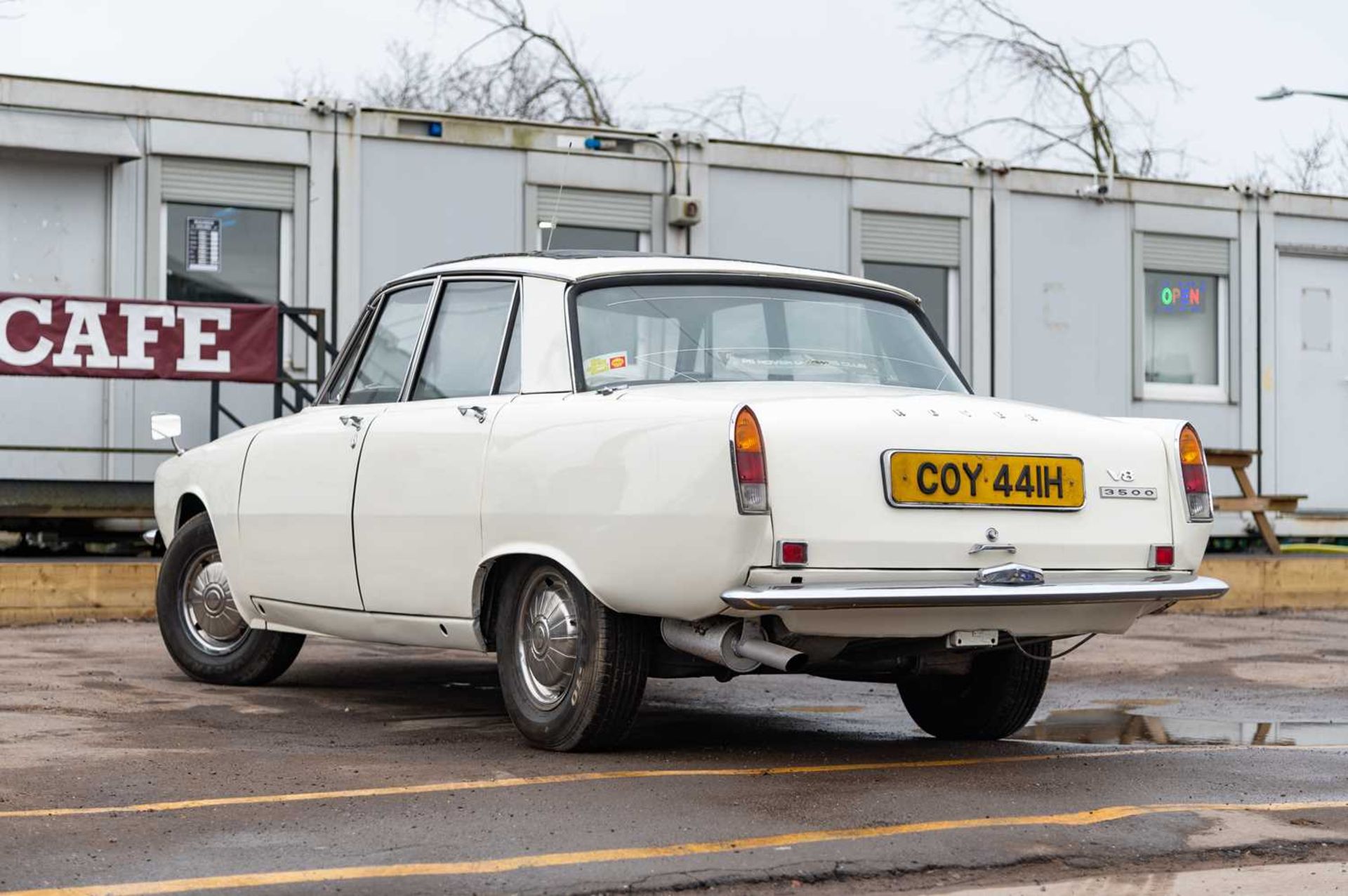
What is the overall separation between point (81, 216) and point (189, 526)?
7.12m

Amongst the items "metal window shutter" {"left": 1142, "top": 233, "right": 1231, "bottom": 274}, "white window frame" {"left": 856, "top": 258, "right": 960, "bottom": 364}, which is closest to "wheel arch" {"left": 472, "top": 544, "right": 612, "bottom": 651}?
"white window frame" {"left": 856, "top": 258, "right": 960, "bottom": 364}

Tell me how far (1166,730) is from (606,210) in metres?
9.67

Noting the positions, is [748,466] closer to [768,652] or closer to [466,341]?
[768,652]

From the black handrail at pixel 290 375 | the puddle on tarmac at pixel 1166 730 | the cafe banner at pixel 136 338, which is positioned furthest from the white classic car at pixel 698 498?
the black handrail at pixel 290 375

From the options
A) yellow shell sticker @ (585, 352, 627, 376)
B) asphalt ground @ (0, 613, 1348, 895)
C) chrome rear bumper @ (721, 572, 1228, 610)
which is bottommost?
asphalt ground @ (0, 613, 1348, 895)

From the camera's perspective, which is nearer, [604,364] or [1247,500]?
[604,364]

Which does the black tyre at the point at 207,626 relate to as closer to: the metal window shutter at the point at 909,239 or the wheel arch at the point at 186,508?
the wheel arch at the point at 186,508

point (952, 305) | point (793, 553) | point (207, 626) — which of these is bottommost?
point (207, 626)

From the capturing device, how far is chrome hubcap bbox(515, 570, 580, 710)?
18.7ft

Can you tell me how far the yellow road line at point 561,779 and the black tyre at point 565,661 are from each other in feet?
0.84

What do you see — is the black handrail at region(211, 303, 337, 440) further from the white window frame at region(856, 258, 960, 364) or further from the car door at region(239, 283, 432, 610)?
the car door at region(239, 283, 432, 610)

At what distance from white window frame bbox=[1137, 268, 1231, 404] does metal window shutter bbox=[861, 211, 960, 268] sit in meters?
2.20

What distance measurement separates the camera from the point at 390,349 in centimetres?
691

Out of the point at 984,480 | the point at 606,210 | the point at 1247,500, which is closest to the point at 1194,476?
the point at 984,480
